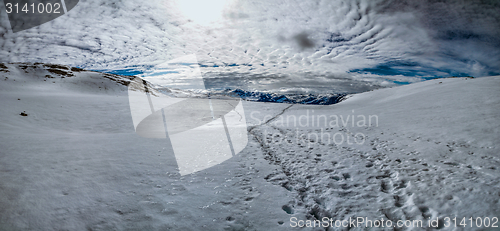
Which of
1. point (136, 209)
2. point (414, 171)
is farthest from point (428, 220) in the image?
point (136, 209)

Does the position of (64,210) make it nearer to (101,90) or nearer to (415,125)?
(415,125)

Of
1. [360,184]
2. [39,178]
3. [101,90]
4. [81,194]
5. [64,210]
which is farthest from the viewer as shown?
[101,90]

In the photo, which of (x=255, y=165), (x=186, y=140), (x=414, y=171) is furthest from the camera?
(x=186, y=140)

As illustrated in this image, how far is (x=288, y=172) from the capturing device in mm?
4457

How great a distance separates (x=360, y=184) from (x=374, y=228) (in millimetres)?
1179

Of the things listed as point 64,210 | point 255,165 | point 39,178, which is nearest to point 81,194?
point 64,210

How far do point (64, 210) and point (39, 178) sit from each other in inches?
50.2

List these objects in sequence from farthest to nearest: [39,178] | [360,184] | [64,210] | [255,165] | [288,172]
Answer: [255,165] < [288,172] < [360,184] < [39,178] < [64,210]

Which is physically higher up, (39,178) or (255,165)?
(39,178)

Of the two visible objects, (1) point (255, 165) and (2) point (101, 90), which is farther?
(2) point (101, 90)

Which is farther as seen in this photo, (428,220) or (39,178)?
(39,178)

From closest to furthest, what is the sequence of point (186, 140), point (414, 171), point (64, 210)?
point (64, 210), point (414, 171), point (186, 140)

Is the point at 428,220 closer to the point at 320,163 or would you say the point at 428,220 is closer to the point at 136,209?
the point at 320,163

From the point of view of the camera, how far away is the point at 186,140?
6871 millimetres
